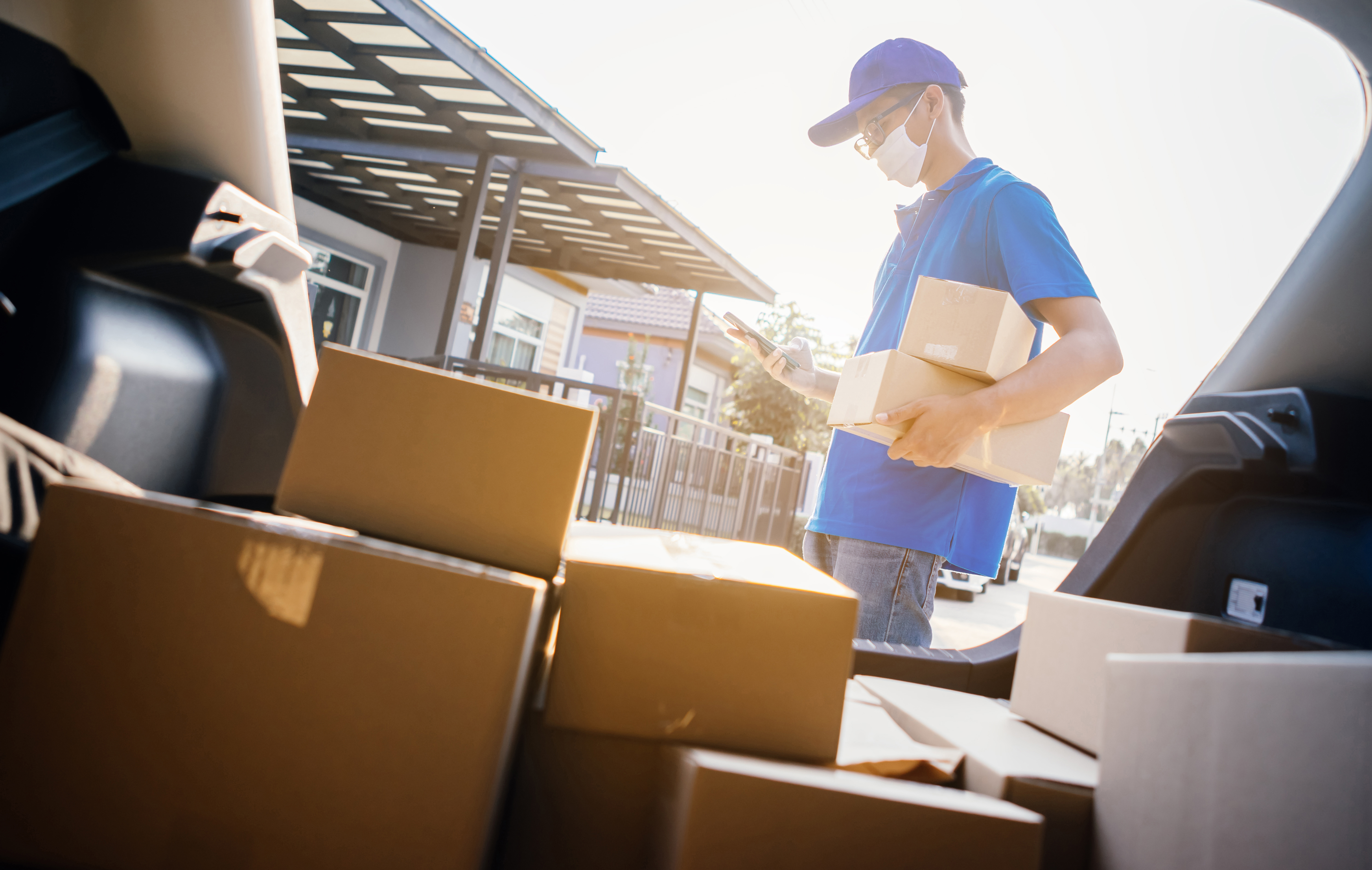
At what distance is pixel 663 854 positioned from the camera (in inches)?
40.0

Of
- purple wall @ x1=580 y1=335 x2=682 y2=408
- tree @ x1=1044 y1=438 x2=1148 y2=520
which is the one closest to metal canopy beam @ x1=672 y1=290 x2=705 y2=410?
purple wall @ x1=580 y1=335 x2=682 y2=408

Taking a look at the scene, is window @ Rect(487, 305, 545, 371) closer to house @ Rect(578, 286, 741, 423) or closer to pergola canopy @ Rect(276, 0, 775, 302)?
pergola canopy @ Rect(276, 0, 775, 302)

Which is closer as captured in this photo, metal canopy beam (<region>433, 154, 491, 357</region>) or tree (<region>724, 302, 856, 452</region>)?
metal canopy beam (<region>433, 154, 491, 357</region>)

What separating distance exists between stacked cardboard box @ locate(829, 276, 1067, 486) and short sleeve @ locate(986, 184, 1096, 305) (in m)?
0.09

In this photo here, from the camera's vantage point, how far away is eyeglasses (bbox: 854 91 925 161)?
2092mm

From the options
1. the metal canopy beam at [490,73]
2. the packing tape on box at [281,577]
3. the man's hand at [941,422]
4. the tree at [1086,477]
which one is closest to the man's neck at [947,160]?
the man's hand at [941,422]

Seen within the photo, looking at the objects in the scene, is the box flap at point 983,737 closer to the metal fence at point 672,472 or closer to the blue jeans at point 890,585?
the blue jeans at point 890,585

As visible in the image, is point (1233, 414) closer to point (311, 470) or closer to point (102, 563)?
point (311, 470)

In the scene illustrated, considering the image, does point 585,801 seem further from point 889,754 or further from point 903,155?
point 903,155

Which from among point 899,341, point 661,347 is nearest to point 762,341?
point 899,341

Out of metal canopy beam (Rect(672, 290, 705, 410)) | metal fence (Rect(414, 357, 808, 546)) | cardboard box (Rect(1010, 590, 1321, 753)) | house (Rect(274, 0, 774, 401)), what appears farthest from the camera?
metal canopy beam (Rect(672, 290, 705, 410))

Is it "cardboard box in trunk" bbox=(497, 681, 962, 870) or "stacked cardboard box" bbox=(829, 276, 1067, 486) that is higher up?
"stacked cardboard box" bbox=(829, 276, 1067, 486)

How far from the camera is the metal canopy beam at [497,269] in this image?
340 inches

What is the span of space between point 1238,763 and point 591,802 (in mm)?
805
